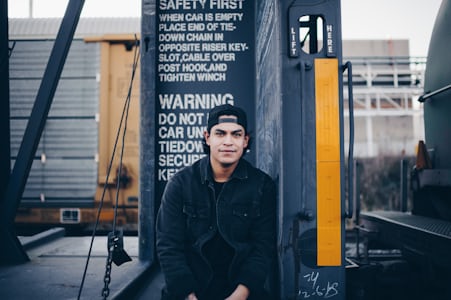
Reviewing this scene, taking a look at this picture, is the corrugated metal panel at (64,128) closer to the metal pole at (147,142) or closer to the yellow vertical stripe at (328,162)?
the metal pole at (147,142)

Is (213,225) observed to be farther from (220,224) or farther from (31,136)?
(31,136)

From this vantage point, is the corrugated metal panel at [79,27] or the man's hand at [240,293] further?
the corrugated metal panel at [79,27]

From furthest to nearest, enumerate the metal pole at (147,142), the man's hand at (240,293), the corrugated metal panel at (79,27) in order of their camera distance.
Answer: the corrugated metal panel at (79,27), the metal pole at (147,142), the man's hand at (240,293)

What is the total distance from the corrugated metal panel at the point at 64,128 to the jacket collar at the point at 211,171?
453 centimetres

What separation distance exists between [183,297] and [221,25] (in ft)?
9.36

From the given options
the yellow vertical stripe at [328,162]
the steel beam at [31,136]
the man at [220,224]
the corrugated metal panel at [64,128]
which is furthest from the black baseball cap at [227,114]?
the corrugated metal panel at [64,128]

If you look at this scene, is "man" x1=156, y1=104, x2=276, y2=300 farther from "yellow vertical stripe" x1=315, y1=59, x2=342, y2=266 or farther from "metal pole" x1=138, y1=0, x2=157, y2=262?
"metal pole" x1=138, y1=0, x2=157, y2=262

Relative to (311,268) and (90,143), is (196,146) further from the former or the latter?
(90,143)

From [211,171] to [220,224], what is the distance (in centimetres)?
38

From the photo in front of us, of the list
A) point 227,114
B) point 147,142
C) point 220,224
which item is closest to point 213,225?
point 220,224

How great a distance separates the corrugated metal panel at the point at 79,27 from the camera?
263 inches

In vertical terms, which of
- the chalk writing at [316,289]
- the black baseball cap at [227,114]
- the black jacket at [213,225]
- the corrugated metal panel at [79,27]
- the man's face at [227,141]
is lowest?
the chalk writing at [316,289]

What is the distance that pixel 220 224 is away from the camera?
2.31m

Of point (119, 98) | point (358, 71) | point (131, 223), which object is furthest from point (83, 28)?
point (358, 71)
